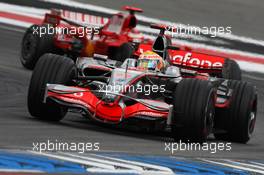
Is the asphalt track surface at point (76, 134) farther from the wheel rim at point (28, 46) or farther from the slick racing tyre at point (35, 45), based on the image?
the wheel rim at point (28, 46)

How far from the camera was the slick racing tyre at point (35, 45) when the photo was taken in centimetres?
2188

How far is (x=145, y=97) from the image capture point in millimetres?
14375

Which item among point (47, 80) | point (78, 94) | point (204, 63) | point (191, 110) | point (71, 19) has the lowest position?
point (191, 110)

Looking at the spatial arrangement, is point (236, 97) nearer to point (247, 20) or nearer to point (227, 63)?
point (227, 63)

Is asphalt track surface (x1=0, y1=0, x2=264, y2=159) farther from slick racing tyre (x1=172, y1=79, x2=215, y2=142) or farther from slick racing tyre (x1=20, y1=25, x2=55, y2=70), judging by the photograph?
slick racing tyre (x1=20, y1=25, x2=55, y2=70)

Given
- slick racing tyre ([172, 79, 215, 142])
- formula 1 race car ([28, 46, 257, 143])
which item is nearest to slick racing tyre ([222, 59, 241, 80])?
formula 1 race car ([28, 46, 257, 143])

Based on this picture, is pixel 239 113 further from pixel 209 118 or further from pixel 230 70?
pixel 230 70

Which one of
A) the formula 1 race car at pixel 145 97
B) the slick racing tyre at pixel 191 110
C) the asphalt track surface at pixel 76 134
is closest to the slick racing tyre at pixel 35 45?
the asphalt track surface at pixel 76 134

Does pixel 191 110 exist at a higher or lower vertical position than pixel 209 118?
higher

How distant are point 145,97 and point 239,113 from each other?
1.48m

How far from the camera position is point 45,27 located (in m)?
22.0

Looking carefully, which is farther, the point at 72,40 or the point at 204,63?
the point at 72,40

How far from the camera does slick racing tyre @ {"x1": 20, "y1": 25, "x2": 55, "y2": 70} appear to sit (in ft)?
71.8

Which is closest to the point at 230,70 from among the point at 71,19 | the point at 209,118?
the point at 209,118
